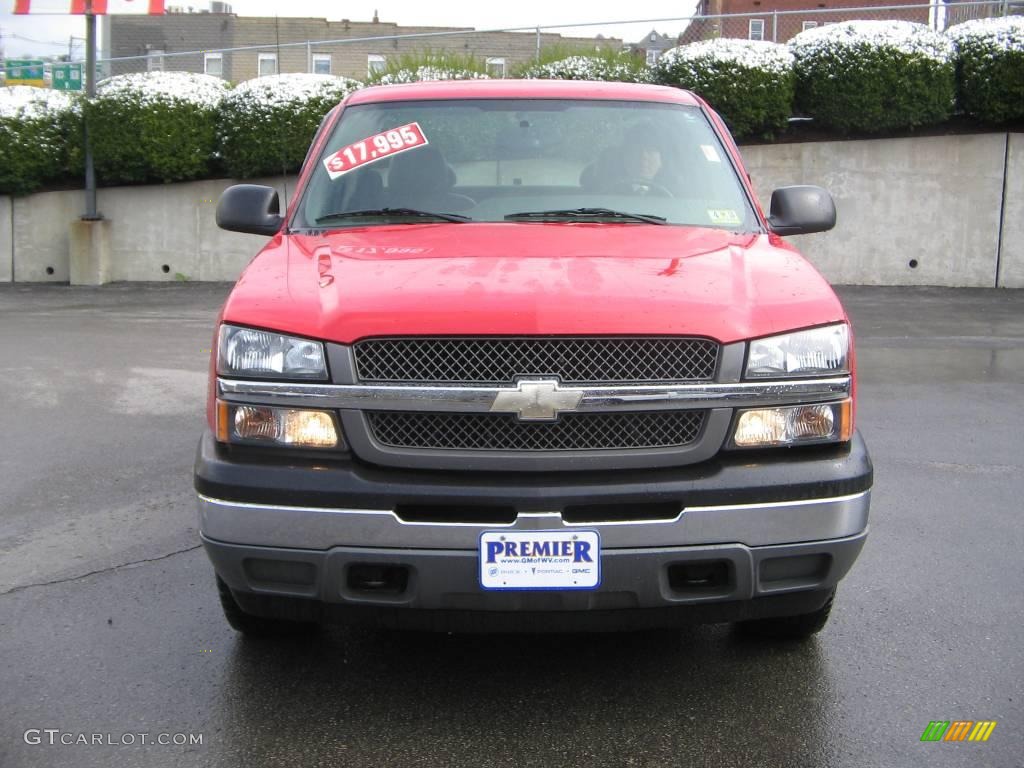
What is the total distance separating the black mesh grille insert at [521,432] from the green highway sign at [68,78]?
18113mm

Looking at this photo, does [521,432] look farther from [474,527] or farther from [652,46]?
[652,46]

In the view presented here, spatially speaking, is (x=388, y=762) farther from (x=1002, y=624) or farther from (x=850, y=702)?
(x=1002, y=624)

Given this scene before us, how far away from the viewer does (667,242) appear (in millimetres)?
3943

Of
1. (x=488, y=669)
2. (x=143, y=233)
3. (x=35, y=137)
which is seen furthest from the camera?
(x=143, y=233)

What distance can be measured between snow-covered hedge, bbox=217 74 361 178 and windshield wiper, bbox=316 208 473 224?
37.4 ft

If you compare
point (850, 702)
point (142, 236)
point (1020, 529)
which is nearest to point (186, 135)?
point (142, 236)

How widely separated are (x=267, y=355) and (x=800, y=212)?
7.63ft

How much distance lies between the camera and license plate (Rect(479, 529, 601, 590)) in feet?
10.0

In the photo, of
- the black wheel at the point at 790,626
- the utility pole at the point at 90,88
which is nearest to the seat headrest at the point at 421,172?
the black wheel at the point at 790,626

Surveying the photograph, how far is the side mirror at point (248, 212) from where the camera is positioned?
457 centimetres

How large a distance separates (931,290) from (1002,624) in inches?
459

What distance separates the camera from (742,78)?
586 inches

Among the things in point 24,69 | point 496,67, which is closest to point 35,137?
point 24,69

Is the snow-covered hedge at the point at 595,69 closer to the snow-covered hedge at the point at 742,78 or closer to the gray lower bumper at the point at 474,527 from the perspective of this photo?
the snow-covered hedge at the point at 742,78
